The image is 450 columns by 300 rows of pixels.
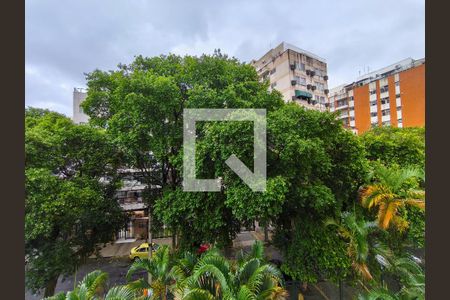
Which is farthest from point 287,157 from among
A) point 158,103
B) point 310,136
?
point 158,103

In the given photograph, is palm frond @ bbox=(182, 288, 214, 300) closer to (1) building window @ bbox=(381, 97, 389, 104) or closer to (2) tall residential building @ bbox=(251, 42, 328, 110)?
(2) tall residential building @ bbox=(251, 42, 328, 110)

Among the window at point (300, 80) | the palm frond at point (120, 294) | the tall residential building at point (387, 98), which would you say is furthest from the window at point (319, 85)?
the palm frond at point (120, 294)

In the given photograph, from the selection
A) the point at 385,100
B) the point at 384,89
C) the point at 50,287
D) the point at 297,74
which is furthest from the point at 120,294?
the point at 384,89

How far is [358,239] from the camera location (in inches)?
255

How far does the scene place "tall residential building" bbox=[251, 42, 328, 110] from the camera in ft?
87.4

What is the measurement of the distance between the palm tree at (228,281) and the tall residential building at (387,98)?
92.0 feet

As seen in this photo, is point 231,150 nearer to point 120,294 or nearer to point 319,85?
point 120,294

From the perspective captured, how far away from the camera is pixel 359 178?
827 cm

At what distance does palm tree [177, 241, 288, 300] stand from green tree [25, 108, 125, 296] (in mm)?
5067

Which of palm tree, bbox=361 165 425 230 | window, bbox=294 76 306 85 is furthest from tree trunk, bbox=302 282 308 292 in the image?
window, bbox=294 76 306 85

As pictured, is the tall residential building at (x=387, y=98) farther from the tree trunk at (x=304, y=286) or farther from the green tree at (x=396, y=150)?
the tree trunk at (x=304, y=286)

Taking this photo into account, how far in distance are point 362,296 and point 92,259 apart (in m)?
15.1

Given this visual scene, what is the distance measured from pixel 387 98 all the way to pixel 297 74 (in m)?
16.6

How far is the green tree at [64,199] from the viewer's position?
7.18m
